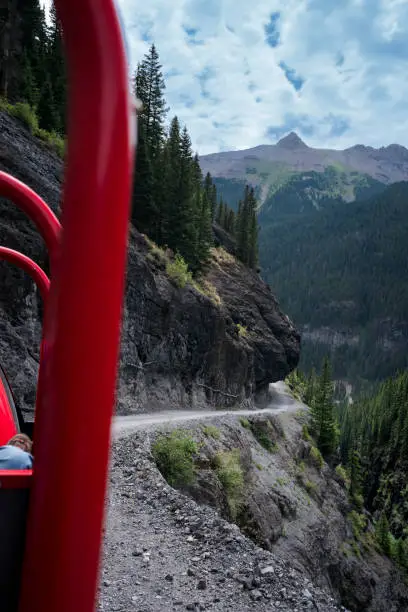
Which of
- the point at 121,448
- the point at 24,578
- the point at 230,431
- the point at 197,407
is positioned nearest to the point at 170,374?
the point at 197,407

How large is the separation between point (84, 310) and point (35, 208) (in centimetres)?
98

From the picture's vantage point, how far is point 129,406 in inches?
774

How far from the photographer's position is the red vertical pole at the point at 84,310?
763 millimetres

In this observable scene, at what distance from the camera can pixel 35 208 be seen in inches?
62.6

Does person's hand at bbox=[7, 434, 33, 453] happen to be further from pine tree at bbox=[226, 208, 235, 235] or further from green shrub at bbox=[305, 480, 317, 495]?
pine tree at bbox=[226, 208, 235, 235]

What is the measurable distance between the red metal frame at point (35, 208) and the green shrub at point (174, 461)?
31.9ft

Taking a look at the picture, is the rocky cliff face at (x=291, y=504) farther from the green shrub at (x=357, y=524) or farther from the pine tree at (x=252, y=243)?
the pine tree at (x=252, y=243)

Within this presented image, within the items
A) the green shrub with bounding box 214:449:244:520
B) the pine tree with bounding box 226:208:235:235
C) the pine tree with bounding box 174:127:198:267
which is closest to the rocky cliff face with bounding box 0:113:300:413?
the pine tree with bounding box 174:127:198:267

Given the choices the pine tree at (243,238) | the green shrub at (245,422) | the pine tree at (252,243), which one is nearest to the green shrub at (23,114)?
the green shrub at (245,422)

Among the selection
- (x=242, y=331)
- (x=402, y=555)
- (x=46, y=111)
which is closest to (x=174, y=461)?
(x=46, y=111)

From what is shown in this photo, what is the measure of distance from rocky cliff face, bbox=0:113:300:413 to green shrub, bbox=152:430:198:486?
4165 mm

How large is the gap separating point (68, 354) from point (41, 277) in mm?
2187

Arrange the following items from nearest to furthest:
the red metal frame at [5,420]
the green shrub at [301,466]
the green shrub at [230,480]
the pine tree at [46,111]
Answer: the red metal frame at [5,420] → the green shrub at [230,480] → the pine tree at [46,111] → the green shrub at [301,466]

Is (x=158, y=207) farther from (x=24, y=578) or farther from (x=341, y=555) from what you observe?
(x=24, y=578)
